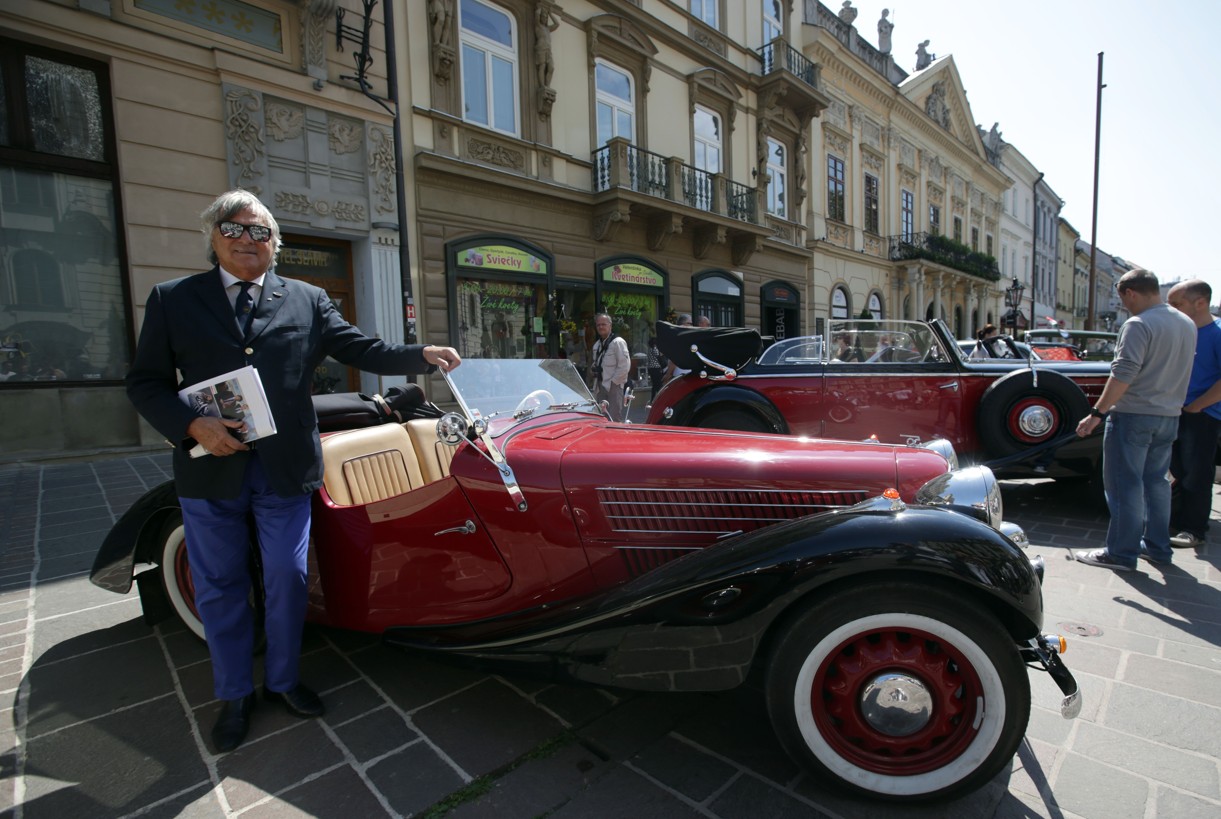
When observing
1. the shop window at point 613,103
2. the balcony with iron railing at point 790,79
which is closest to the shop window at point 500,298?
the shop window at point 613,103

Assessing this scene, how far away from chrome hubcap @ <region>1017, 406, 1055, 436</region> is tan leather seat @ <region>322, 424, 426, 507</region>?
463 cm

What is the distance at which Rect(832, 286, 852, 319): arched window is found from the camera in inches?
758

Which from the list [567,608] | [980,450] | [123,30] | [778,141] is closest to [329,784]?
[567,608]

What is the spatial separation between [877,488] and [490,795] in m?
1.55

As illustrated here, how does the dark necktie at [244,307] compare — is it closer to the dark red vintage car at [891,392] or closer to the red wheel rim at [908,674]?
the red wheel rim at [908,674]

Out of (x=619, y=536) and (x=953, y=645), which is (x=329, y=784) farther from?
(x=953, y=645)

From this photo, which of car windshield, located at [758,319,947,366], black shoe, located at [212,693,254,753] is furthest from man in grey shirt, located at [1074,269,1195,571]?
black shoe, located at [212,693,254,753]

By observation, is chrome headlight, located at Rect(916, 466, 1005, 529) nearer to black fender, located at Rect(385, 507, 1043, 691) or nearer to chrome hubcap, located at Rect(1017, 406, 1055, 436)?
black fender, located at Rect(385, 507, 1043, 691)

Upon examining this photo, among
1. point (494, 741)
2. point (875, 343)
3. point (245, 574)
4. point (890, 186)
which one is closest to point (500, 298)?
point (875, 343)

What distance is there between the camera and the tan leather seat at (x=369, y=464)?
8.71ft

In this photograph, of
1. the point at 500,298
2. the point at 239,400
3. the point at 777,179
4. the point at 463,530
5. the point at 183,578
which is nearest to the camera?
the point at 239,400

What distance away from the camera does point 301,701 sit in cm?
220

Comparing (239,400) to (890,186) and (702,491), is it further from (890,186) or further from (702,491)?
(890,186)

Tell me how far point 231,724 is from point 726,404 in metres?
4.35
